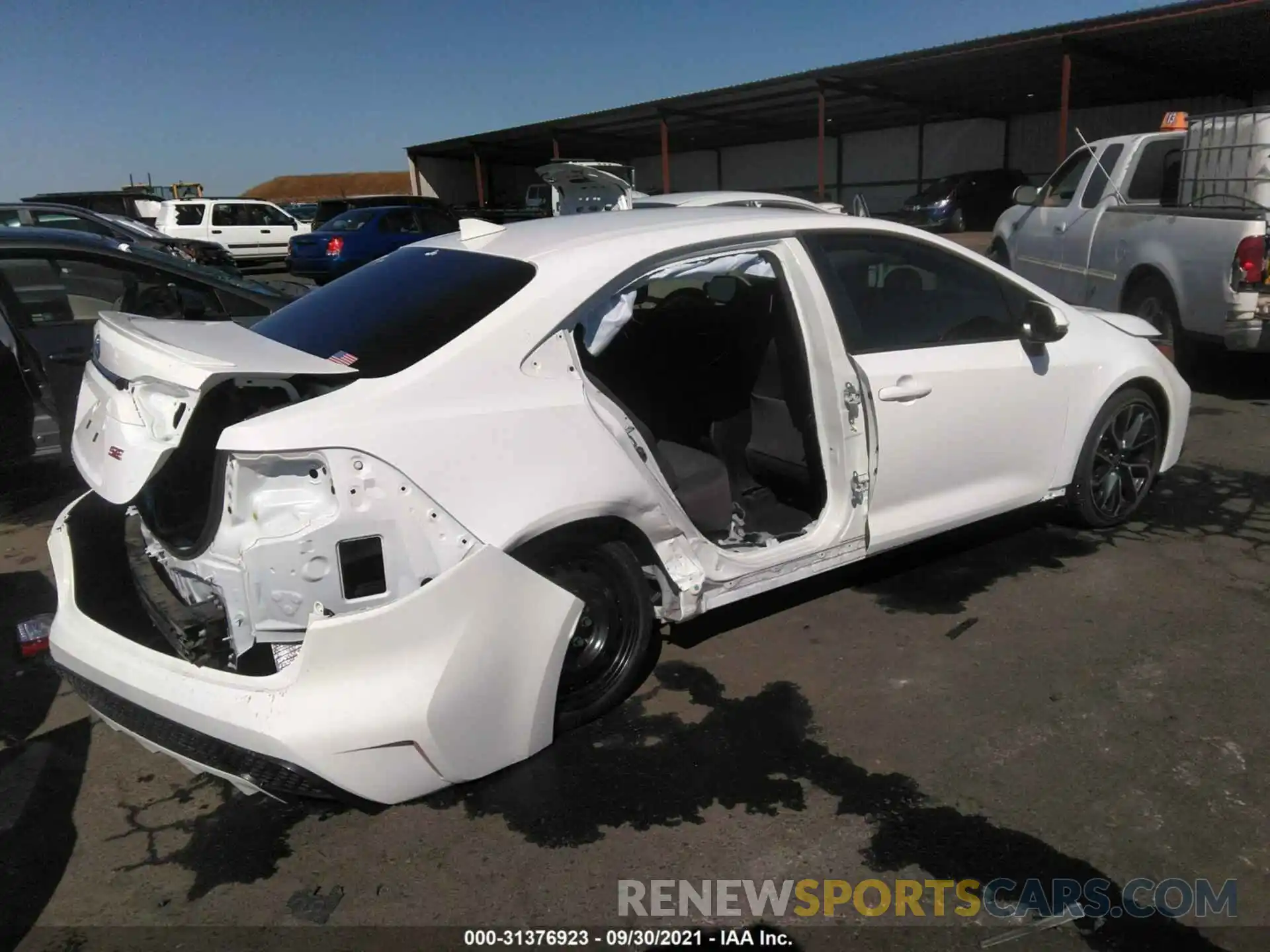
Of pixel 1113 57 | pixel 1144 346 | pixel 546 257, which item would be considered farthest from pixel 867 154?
pixel 546 257

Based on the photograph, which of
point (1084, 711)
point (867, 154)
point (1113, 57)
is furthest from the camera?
point (867, 154)

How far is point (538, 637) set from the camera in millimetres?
2629

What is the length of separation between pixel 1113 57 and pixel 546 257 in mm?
17148

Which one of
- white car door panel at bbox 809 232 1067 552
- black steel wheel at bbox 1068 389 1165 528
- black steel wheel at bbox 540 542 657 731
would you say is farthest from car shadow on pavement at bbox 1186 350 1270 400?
black steel wheel at bbox 540 542 657 731

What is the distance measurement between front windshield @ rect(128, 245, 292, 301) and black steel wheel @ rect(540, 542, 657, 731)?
408cm

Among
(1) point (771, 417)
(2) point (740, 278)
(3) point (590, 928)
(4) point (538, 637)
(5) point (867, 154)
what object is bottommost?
(3) point (590, 928)

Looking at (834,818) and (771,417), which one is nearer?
(834,818)

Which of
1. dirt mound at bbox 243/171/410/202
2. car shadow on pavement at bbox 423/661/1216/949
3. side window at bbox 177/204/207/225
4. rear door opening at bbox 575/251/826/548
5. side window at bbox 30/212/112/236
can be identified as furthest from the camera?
dirt mound at bbox 243/171/410/202

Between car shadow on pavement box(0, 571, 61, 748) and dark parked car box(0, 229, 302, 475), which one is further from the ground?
dark parked car box(0, 229, 302, 475)

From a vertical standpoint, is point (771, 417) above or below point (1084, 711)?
above

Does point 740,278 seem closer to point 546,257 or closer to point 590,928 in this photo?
point 546,257

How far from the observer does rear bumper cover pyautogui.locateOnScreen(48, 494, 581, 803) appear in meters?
2.32

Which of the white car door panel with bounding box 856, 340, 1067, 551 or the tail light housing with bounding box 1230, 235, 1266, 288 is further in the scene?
the tail light housing with bounding box 1230, 235, 1266, 288

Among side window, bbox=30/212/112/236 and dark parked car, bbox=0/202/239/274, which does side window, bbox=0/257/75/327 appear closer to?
dark parked car, bbox=0/202/239/274
